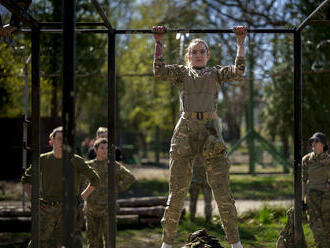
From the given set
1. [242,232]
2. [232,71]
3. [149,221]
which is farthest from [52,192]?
[149,221]

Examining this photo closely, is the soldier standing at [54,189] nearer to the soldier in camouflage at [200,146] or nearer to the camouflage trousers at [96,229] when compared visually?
the camouflage trousers at [96,229]

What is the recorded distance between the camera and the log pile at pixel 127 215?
253 inches

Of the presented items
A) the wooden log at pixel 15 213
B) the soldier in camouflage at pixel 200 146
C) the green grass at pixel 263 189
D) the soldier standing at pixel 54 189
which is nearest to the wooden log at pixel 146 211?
the wooden log at pixel 15 213

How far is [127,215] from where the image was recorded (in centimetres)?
680

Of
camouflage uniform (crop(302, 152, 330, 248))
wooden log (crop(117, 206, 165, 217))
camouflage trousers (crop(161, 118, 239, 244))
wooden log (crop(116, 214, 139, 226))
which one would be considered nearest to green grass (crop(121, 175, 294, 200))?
wooden log (crop(117, 206, 165, 217))

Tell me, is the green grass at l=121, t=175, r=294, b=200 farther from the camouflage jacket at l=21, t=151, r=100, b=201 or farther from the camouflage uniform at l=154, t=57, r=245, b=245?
the camouflage uniform at l=154, t=57, r=245, b=245

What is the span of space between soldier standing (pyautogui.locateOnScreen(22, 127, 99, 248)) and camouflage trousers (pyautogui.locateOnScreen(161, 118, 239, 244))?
3.35ft

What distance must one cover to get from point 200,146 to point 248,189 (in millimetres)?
8283

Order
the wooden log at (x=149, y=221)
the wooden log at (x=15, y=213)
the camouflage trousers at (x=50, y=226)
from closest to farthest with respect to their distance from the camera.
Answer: the camouflage trousers at (x=50, y=226) → the wooden log at (x=15, y=213) → the wooden log at (x=149, y=221)

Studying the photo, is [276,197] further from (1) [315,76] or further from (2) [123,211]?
(2) [123,211]

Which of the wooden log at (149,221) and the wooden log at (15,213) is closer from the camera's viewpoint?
the wooden log at (15,213)

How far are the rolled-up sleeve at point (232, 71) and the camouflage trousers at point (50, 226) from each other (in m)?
1.68

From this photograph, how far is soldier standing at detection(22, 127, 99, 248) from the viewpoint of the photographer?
3807 millimetres

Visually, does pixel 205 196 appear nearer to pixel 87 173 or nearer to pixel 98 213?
pixel 98 213
